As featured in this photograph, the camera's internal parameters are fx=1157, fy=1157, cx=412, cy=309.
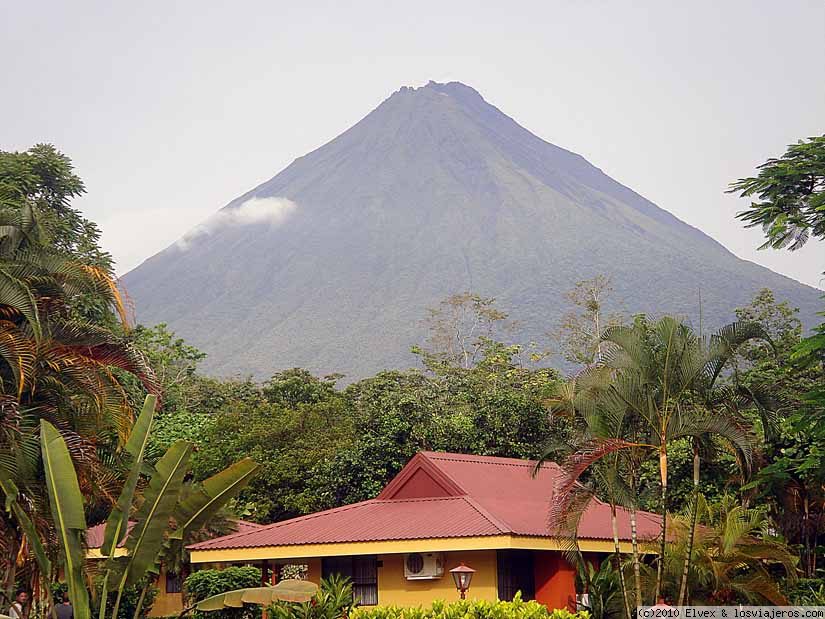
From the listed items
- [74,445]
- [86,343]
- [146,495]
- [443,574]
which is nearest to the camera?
[146,495]

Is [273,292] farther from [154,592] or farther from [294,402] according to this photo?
[154,592]

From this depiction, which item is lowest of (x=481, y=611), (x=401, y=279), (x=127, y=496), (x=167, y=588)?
(x=167, y=588)

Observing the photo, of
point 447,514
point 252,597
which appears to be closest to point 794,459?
Result: point 447,514

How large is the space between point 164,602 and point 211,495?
48.7 feet

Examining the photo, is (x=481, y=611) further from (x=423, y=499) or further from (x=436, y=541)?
(x=423, y=499)

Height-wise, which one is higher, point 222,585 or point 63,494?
point 63,494

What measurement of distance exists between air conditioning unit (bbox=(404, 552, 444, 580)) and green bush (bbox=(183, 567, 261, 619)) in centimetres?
297

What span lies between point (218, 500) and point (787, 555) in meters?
11.6

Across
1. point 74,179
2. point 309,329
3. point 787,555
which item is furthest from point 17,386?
point 309,329

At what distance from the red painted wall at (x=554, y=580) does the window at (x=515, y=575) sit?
0.56ft

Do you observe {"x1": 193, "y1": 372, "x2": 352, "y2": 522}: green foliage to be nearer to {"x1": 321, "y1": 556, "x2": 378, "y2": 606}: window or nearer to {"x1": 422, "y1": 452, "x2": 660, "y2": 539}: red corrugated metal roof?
{"x1": 422, "y1": 452, "x2": 660, "y2": 539}: red corrugated metal roof

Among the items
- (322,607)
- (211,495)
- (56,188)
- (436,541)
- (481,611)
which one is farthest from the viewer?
(56,188)

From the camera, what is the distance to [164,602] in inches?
1160

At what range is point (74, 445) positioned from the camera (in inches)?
658
